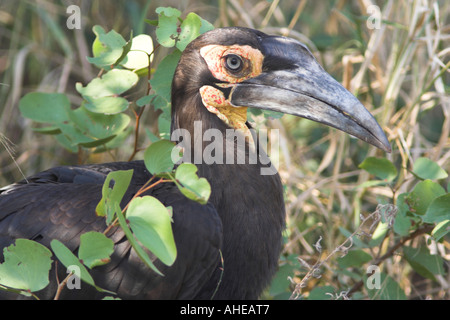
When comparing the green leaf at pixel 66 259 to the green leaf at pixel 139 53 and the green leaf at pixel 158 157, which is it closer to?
the green leaf at pixel 158 157

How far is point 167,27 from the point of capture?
2.42 m

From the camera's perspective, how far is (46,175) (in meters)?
2.56

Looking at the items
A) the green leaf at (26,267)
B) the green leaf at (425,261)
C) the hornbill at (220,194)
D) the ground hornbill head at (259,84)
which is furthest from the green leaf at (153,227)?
the green leaf at (425,261)

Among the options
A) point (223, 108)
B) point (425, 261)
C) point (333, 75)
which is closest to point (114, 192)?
point (223, 108)

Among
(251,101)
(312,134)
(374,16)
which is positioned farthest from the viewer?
(312,134)

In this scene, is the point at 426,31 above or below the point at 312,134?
above

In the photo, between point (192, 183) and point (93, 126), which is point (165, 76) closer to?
point (93, 126)

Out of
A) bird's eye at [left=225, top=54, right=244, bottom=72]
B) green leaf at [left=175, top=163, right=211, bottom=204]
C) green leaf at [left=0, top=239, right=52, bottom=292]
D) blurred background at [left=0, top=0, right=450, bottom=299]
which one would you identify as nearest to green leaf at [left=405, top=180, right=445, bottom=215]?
blurred background at [left=0, top=0, right=450, bottom=299]

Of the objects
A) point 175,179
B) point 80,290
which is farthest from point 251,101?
point 80,290

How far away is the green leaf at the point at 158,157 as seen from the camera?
1.88m

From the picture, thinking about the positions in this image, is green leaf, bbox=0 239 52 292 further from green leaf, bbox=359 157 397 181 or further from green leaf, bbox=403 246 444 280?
green leaf, bbox=403 246 444 280

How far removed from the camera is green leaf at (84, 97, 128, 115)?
2571 millimetres
